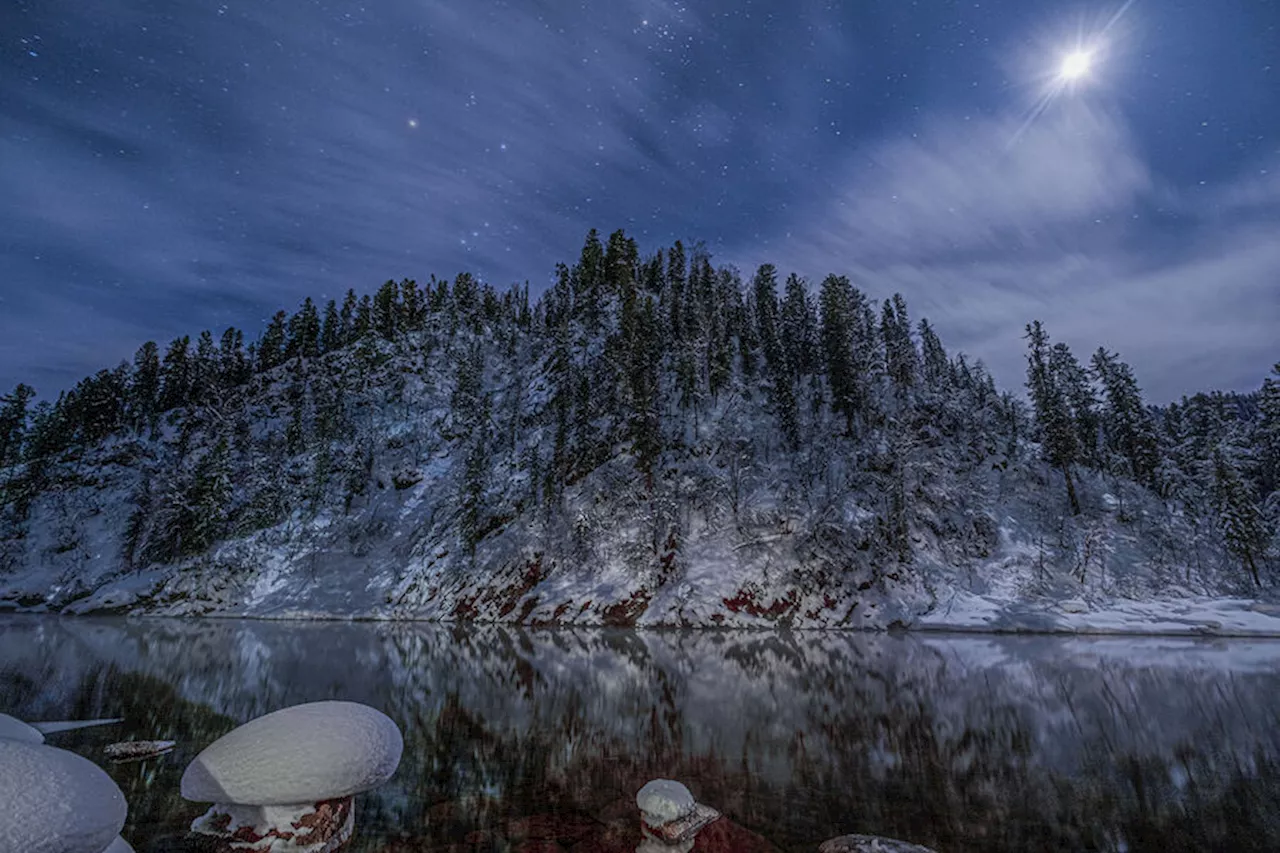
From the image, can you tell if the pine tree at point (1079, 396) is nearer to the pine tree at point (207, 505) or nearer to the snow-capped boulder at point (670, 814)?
the snow-capped boulder at point (670, 814)

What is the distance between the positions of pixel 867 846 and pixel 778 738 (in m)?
7.69

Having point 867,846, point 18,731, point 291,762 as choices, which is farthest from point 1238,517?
point 18,731

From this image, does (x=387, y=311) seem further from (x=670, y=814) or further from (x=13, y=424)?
(x=670, y=814)

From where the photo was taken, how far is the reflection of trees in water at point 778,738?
1054 cm

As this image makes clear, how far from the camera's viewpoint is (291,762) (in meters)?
8.53

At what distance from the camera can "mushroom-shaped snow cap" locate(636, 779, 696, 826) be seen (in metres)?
10.1

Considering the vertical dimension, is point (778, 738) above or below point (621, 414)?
below

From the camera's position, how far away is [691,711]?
65.2 feet

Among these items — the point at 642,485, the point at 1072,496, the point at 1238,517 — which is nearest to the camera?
the point at 1238,517

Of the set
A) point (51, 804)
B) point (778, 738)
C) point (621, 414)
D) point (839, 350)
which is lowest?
point (778, 738)

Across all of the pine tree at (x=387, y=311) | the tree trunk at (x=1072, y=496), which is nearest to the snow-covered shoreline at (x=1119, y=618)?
the tree trunk at (x=1072, y=496)

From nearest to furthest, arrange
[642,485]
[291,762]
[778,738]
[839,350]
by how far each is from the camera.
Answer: [291,762], [778,738], [642,485], [839,350]

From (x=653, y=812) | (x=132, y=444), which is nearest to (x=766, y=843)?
(x=653, y=812)

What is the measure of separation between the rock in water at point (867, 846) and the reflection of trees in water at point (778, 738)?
685 mm
